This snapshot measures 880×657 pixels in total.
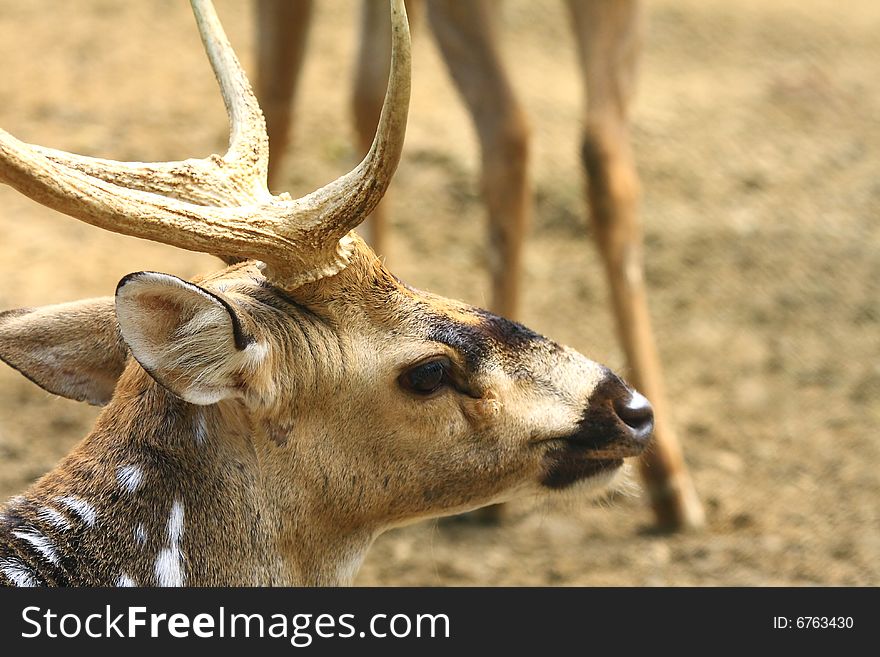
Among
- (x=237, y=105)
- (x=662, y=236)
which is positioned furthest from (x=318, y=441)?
(x=662, y=236)

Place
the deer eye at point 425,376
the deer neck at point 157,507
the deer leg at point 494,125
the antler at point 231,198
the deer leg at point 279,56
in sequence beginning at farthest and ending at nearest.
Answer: the deer leg at point 279,56, the deer leg at point 494,125, the deer eye at point 425,376, the deer neck at point 157,507, the antler at point 231,198

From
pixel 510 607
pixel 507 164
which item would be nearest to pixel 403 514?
pixel 510 607

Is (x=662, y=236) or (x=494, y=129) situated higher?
A: (x=662, y=236)

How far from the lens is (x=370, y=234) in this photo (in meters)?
6.36

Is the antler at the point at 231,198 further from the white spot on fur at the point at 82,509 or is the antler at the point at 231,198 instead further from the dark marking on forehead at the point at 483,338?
the white spot on fur at the point at 82,509

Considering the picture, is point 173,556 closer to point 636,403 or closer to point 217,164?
point 217,164

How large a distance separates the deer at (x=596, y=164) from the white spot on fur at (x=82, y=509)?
110 inches

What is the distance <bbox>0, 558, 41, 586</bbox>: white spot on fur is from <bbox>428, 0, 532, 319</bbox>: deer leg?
10.1 feet

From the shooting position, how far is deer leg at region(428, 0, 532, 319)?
18.3 feet

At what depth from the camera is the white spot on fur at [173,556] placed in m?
3.11

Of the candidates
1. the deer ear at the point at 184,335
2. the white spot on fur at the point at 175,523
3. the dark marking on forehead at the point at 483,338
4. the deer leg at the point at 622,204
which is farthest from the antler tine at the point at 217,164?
the deer leg at the point at 622,204

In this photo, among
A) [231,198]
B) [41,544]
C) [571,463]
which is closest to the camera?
[41,544]

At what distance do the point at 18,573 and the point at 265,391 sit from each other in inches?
27.4

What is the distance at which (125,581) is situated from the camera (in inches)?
121
